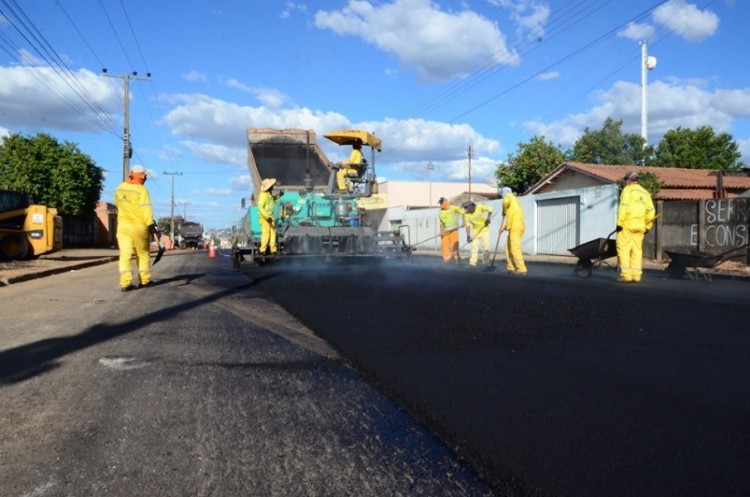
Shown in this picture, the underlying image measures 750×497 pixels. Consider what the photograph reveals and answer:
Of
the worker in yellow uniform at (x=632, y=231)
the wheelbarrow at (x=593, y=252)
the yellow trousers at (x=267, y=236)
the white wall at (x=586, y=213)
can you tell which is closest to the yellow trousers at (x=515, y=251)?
the wheelbarrow at (x=593, y=252)

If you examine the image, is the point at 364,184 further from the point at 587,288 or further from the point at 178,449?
the point at 178,449

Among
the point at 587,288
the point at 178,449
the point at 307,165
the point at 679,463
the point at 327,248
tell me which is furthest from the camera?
the point at 307,165

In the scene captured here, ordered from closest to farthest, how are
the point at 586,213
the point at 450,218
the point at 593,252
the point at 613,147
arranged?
the point at 593,252 → the point at 450,218 → the point at 586,213 → the point at 613,147

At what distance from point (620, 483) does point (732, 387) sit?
5.36ft

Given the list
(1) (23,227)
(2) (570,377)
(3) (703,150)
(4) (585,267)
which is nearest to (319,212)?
(4) (585,267)

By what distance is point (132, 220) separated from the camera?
8.72 meters

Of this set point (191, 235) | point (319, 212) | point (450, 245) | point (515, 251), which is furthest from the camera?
point (191, 235)

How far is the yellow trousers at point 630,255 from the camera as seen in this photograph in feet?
30.2

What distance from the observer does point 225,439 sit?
2.78 metres

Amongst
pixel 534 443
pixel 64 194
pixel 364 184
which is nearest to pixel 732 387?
pixel 534 443

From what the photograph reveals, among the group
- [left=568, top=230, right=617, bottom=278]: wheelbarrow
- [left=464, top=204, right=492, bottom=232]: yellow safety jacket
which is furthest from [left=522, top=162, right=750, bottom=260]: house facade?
[left=464, top=204, right=492, bottom=232]: yellow safety jacket

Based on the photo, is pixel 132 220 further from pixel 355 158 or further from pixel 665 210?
pixel 665 210

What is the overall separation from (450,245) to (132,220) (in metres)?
7.81

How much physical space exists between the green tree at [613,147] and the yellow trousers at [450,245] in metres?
25.6
